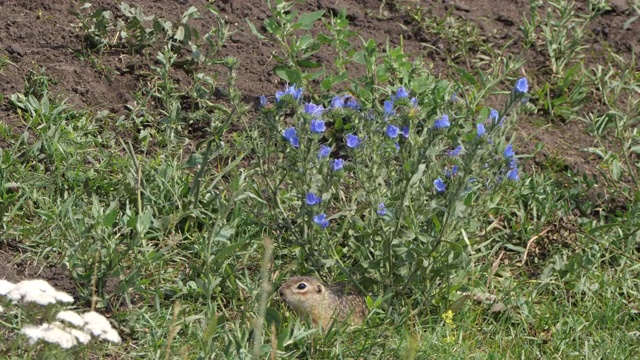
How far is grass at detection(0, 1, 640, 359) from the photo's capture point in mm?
4512

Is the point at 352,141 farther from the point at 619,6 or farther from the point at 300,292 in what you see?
the point at 619,6

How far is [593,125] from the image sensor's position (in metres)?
5.67

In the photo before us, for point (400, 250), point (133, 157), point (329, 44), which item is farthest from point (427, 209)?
point (329, 44)

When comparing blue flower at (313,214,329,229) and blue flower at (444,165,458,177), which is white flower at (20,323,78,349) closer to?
blue flower at (313,214,329,229)

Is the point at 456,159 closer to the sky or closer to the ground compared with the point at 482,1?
closer to the sky

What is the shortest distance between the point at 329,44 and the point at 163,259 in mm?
1965

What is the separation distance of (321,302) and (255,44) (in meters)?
2.19

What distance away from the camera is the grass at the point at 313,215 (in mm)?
4512

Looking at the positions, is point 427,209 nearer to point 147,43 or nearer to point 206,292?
point 206,292

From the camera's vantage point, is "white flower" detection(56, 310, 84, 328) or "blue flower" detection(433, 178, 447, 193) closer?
"white flower" detection(56, 310, 84, 328)

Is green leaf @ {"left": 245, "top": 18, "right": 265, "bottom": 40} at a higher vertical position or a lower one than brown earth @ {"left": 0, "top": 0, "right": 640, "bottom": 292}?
higher

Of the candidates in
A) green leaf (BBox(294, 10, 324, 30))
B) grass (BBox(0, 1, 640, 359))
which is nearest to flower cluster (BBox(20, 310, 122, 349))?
grass (BBox(0, 1, 640, 359))

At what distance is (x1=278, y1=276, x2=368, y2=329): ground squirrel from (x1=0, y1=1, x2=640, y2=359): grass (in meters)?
0.07

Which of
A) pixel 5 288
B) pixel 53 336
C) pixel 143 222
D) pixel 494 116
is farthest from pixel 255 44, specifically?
pixel 53 336
